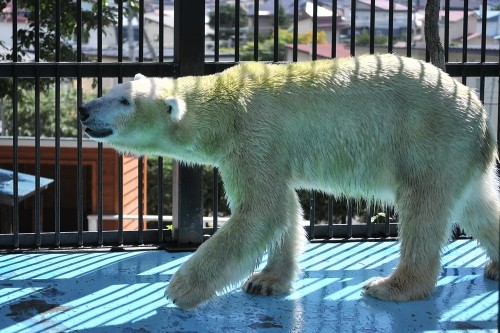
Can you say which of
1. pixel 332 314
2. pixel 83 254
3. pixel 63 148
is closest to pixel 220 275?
pixel 332 314

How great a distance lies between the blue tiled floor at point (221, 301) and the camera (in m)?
4.54

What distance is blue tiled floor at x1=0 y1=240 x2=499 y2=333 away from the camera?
4539 millimetres

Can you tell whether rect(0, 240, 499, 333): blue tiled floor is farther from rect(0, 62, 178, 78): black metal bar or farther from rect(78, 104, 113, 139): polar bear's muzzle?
rect(0, 62, 178, 78): black metal bar

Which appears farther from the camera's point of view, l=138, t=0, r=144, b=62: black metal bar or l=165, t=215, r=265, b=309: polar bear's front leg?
l=138, t=0, r=144, b=62: black metal bar

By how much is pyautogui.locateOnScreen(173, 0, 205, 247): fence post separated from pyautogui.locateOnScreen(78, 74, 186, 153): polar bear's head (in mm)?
1029

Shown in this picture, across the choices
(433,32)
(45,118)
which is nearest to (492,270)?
(433,32)

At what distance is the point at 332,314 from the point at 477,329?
761mm

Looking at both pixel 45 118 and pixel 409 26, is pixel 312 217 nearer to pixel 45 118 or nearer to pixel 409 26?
pixel 409 26

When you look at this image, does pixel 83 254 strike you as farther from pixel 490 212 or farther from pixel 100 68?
pixel 490 212

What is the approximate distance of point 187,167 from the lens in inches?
235

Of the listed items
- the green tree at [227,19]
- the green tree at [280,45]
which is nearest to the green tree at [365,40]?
the green tree at [280,45]

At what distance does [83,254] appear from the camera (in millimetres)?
5949

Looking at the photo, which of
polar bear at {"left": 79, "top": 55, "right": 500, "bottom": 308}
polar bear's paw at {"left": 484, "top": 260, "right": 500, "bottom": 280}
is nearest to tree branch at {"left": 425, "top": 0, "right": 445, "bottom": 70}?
polar bear at {"left": 79, "top": 55, "right": 500, "bottom": 308}

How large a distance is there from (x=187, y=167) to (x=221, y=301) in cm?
126
